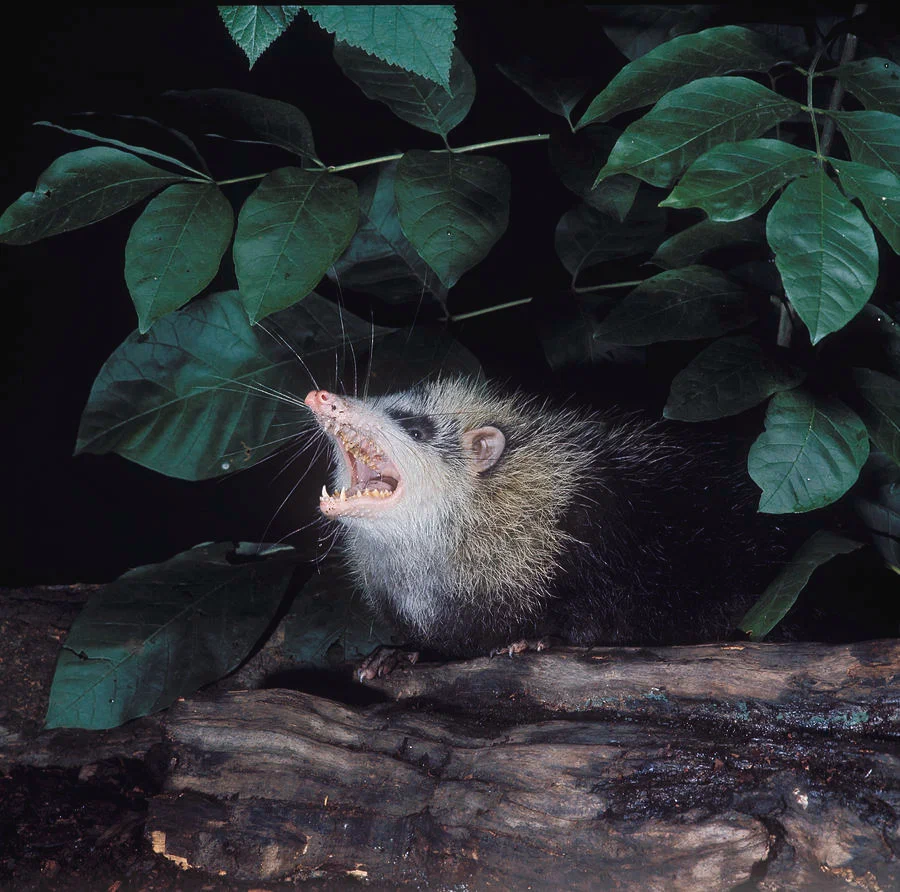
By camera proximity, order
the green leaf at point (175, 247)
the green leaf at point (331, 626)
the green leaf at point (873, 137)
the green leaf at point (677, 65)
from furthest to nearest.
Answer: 1. the green leaf at point (331, 626)
2. the green leaf at point (175, 247)
3. the green leaf at point (677, 65)
4. the green leaf at point (873, 137)

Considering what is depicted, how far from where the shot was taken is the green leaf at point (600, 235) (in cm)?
173

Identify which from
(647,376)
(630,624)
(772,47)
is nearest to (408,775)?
(630,624)

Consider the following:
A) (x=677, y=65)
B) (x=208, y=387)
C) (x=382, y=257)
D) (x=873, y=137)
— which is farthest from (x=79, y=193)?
(x=873, y=137)

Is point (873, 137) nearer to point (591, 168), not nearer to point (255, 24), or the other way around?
point (591, 168)

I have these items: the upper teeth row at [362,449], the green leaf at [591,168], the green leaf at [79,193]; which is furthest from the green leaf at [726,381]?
the green leaf at [79,193]

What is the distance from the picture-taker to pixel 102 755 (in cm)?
177

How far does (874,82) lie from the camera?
47.6 inches

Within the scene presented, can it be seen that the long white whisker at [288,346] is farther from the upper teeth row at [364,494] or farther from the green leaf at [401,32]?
the green leaf at [401,32]

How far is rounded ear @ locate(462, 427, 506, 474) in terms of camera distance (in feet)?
6.21

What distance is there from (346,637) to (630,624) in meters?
0.54

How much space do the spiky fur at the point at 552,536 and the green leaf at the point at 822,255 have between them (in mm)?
846

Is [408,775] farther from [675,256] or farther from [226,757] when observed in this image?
[675,256]

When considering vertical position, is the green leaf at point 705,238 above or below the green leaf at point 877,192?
below

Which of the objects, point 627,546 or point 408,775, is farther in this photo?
point 627,546
